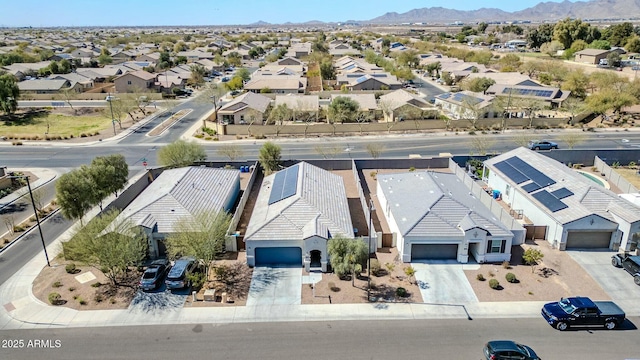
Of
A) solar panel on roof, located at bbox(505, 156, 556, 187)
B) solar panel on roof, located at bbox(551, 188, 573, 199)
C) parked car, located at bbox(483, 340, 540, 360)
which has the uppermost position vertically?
solar panel on roof, located at bbox(505, 156, 556, 187)

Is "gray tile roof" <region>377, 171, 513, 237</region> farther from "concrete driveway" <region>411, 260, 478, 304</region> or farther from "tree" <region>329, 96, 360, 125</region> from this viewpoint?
"tree" <region>329, 96, 360, 125</region>

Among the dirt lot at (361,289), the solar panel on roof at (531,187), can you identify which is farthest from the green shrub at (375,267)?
the solar panel on roof at (531,187)

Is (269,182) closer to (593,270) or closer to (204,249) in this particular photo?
(204,249)

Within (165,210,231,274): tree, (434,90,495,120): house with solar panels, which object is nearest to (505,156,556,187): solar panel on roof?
(165,210,231,274): tree

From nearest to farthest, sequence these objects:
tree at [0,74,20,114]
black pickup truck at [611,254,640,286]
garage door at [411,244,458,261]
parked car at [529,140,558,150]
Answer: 1. black pickup truck at [611,254,640,286]
2. garage door at [411,244,458,261]
3. parked car at [529,140,558,150]
4. tree at [0,74,20,114]

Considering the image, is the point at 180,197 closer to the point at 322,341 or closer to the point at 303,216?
the point at 303,216

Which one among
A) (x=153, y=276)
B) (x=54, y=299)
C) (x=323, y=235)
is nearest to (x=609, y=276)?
(x=323, y=235)

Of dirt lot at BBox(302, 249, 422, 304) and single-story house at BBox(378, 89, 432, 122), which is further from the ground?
single-story house at BBox(378, 89, 432, 122)

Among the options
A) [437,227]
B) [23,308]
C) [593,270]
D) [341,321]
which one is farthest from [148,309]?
[593,270]
